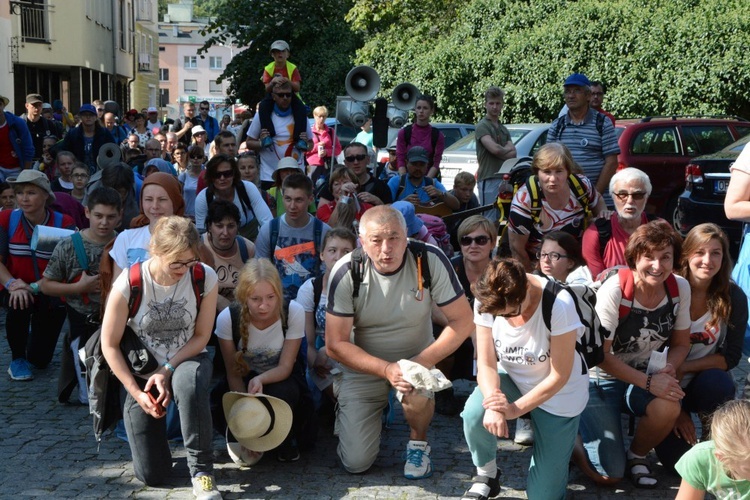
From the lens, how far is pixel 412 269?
543 cm

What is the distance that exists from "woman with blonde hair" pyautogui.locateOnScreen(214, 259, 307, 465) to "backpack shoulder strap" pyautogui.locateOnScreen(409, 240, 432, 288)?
0.81 m

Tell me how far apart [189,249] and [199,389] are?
0.74 meters

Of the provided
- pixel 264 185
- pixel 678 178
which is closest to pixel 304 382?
pixel 264 185

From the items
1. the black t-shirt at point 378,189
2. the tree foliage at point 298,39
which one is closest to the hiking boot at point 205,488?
the black t-shirt at point 378,189

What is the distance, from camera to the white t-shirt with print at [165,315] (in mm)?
5285

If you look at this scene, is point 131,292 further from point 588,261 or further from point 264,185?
point 264,185

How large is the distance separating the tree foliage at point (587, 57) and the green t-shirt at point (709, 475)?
1558 centimetres

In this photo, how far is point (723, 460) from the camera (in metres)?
3.67

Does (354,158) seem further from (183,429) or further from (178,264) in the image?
(183,429)

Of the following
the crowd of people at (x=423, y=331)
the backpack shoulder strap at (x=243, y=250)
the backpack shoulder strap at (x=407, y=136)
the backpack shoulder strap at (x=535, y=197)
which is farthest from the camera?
the backpack shoulder strap at (x=407, y=136)

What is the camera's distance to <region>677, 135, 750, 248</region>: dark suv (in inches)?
452

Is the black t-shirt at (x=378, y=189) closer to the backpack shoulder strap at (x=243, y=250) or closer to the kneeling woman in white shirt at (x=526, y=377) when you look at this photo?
the backpack shoulder strap at (x=243, y=250)

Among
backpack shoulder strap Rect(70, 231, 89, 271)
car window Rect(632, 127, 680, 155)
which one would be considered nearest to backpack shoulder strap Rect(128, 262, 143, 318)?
backpack shoulder strap Rect(70, 231, 89, 271)

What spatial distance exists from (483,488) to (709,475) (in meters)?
1.40
